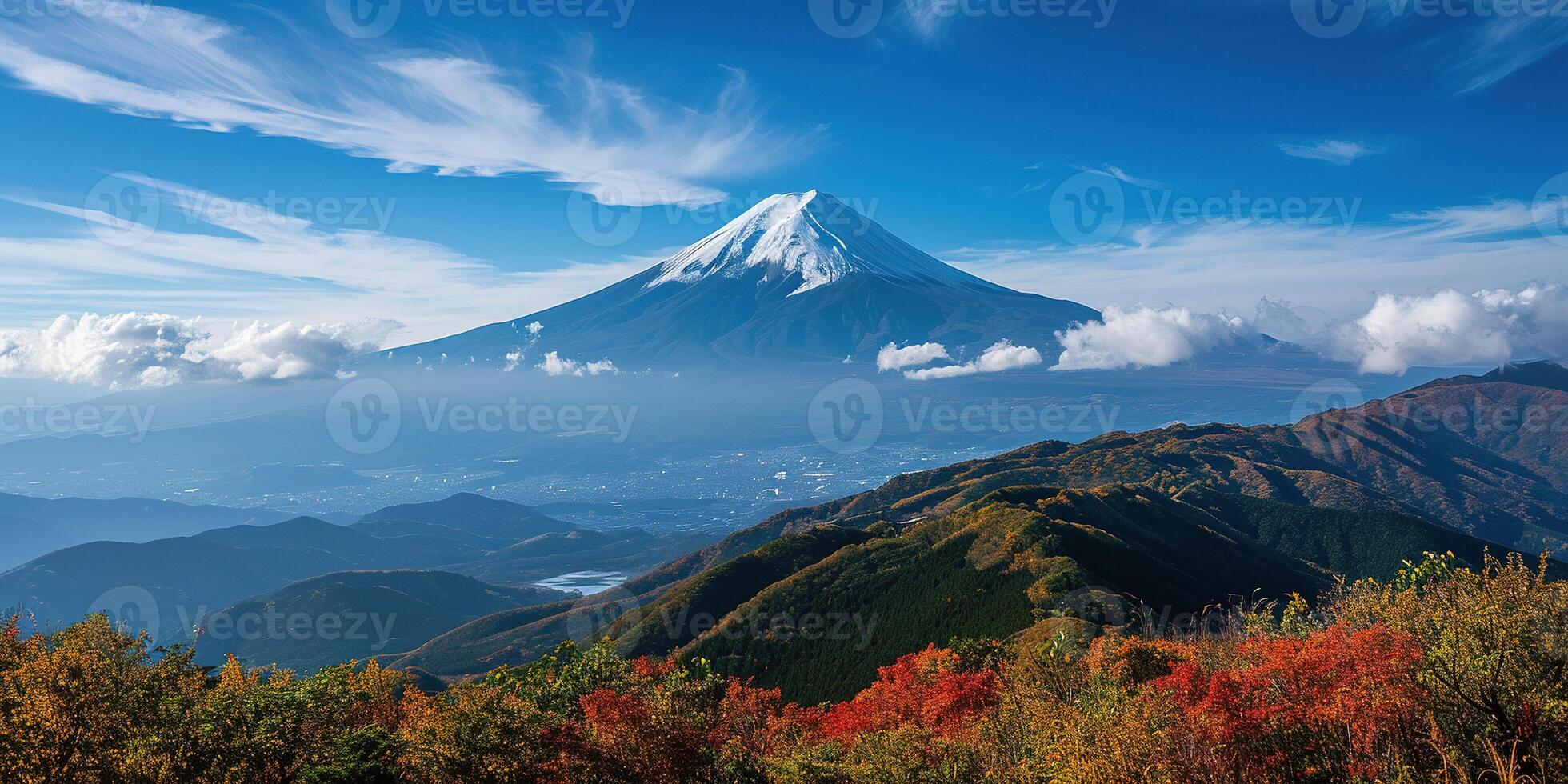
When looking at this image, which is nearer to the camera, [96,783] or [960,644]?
[96,783]

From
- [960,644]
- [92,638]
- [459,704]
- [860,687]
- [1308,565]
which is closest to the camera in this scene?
[459,704]

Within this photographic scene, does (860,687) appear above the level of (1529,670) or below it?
below

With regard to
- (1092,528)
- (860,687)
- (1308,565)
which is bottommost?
(1308,565)

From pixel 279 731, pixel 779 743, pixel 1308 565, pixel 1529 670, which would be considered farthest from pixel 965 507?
pixel 279 731

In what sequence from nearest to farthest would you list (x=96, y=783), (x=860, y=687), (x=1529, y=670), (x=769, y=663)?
1. (x=96, y=783)
2. (x=1529, y=670)
3. (x=860, y=687)
4. (x=769, y=663)

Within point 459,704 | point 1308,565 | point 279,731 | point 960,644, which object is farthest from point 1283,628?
point 1308,565

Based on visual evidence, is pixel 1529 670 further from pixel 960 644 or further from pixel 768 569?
pixel 768 569
